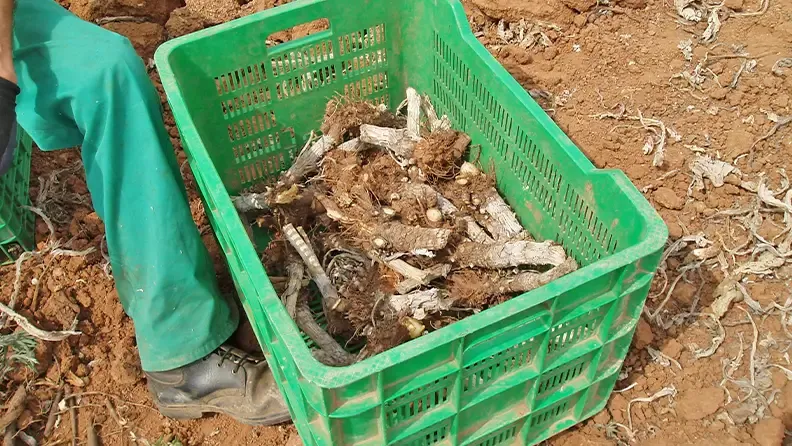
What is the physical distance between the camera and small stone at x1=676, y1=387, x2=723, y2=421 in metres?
2.01

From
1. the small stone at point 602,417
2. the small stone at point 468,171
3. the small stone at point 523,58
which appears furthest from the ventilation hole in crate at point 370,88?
the small stone at point 602,417

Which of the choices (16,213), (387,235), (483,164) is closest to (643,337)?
(483,164)

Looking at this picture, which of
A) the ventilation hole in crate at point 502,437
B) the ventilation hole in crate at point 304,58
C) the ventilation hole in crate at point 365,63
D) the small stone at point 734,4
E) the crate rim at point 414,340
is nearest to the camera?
the crate rim at point 414,340

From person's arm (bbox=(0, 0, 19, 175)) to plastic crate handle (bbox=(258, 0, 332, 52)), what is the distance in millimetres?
786

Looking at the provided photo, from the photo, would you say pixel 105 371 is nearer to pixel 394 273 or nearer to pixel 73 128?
pixel 73 128

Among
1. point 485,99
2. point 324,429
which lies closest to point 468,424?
point 324,429

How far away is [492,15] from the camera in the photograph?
120 inches

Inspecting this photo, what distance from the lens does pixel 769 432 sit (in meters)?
1.94

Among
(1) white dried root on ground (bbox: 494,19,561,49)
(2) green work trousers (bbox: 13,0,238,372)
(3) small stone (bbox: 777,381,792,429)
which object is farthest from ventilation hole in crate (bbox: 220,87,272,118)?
(3) small stone (bbox: 777,381,792,429)

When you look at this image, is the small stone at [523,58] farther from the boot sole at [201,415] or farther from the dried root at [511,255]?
the boot sole at [201,415]

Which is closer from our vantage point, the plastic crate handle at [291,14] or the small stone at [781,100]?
the plastic crate handle at [291,14]

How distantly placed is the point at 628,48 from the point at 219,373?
2116 millimetres

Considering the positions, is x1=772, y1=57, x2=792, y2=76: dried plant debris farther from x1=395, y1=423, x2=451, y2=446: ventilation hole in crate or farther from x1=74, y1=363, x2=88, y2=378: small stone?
x1=74, y1=363, x2=88, y2=378: small stone

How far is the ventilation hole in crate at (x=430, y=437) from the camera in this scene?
1610 millimetres
